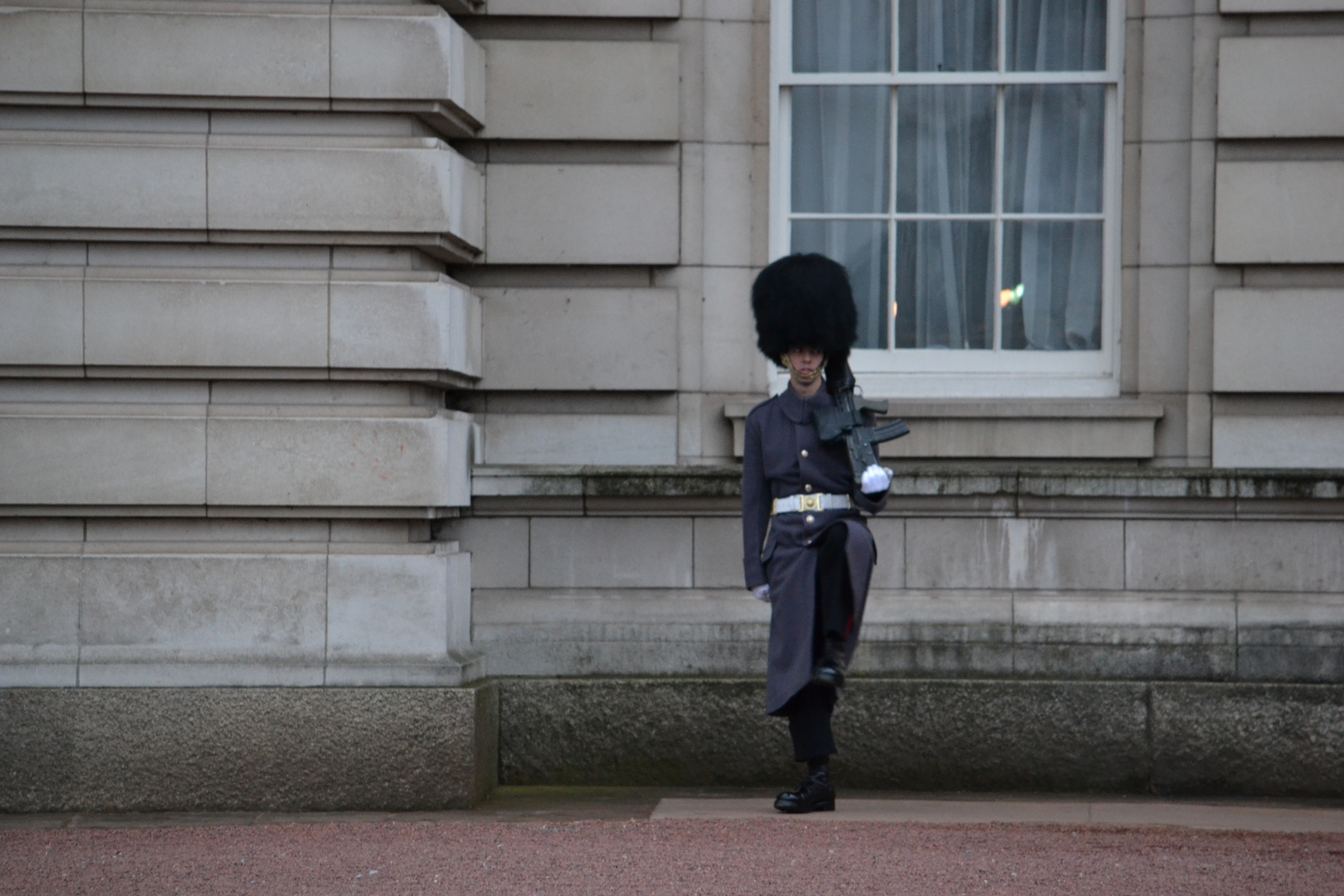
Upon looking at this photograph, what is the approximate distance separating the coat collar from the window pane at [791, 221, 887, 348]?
1218 millimetres

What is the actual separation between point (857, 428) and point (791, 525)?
16.9 inches

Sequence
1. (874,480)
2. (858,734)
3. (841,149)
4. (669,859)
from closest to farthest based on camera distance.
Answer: (669,859), (874,480), (858,734), (841,149)

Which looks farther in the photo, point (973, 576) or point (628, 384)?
point (628, 384)

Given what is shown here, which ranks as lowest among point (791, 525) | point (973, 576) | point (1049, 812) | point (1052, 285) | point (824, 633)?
point (1049, 812)

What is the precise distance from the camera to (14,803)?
5914 millimetres

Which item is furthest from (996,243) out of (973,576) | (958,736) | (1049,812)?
(1049,812)

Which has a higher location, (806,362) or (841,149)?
(841,149)

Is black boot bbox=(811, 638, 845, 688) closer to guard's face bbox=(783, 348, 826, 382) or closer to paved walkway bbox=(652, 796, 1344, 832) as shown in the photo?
paved walkway bbox=(652, 796, 1344, 832)

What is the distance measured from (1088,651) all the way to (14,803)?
4.12 metres

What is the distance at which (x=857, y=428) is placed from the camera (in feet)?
18.5

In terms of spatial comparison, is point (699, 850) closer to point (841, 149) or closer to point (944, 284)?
point (944, 284)

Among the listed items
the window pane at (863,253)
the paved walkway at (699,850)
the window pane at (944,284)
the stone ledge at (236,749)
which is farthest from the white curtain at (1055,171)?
the stone ledge at (236,749)

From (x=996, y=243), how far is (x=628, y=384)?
66.8 inches

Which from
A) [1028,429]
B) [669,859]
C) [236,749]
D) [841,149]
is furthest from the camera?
[841,149]
